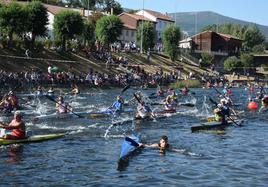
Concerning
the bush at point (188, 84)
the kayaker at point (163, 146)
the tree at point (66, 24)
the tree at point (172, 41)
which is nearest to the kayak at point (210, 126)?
the kayaker at point (163, 146)

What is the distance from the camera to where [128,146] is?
24.1 m

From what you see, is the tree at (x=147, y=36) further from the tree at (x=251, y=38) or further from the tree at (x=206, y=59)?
the tree at (x=251, y=38)

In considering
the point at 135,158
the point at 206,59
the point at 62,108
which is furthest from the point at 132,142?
the point at 206,59

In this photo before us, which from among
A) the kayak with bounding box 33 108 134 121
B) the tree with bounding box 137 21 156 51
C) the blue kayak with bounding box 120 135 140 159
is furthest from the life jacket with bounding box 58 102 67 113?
the tree with bounding box 137 21 156 51

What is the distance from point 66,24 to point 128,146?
197 feet

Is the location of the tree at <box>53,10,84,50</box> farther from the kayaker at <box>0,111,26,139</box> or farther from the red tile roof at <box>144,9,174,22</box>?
the red tile roof at <box>144,9,174,22</box>

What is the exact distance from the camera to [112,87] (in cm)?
7381

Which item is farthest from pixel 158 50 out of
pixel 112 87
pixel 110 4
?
pixel 110 4

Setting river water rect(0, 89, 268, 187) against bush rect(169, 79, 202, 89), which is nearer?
river water rect(0, 89, 268, 187)

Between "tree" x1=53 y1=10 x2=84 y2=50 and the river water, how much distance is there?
47.3 metres

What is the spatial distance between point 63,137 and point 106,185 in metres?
10.3

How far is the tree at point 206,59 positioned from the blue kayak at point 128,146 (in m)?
95.8

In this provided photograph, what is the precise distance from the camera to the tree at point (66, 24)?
81812 millimetres

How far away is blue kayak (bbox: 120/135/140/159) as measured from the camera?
23.8 meters
